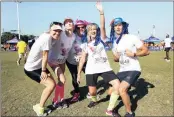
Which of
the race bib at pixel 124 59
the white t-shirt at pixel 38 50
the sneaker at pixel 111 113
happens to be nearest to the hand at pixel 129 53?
the race bib at pixel 124 59

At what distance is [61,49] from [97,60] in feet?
2.73

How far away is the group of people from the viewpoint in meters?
5.59

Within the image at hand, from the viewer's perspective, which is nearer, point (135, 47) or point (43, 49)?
point (43, 49)

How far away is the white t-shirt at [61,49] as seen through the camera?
6.14 m

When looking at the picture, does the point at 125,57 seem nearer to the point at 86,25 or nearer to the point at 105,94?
the point at 86,25

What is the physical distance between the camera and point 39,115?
564 centimetres

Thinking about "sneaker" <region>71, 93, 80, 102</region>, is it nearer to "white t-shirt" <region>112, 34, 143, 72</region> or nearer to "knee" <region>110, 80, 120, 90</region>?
"knee" <region>110, 80, 120, 90</region>

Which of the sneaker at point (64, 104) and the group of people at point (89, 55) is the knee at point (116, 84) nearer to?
the group of people at point (89, 55)

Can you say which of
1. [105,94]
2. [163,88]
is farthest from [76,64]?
[163,88]

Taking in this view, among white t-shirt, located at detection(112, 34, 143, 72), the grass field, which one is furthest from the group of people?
the grass field

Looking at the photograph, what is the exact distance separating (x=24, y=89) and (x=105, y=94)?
2373 millimetres

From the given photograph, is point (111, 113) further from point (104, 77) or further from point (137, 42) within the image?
point (137, 42)

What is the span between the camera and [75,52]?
6680 mm

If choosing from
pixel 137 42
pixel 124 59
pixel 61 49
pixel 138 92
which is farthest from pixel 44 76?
pixel 138 92
